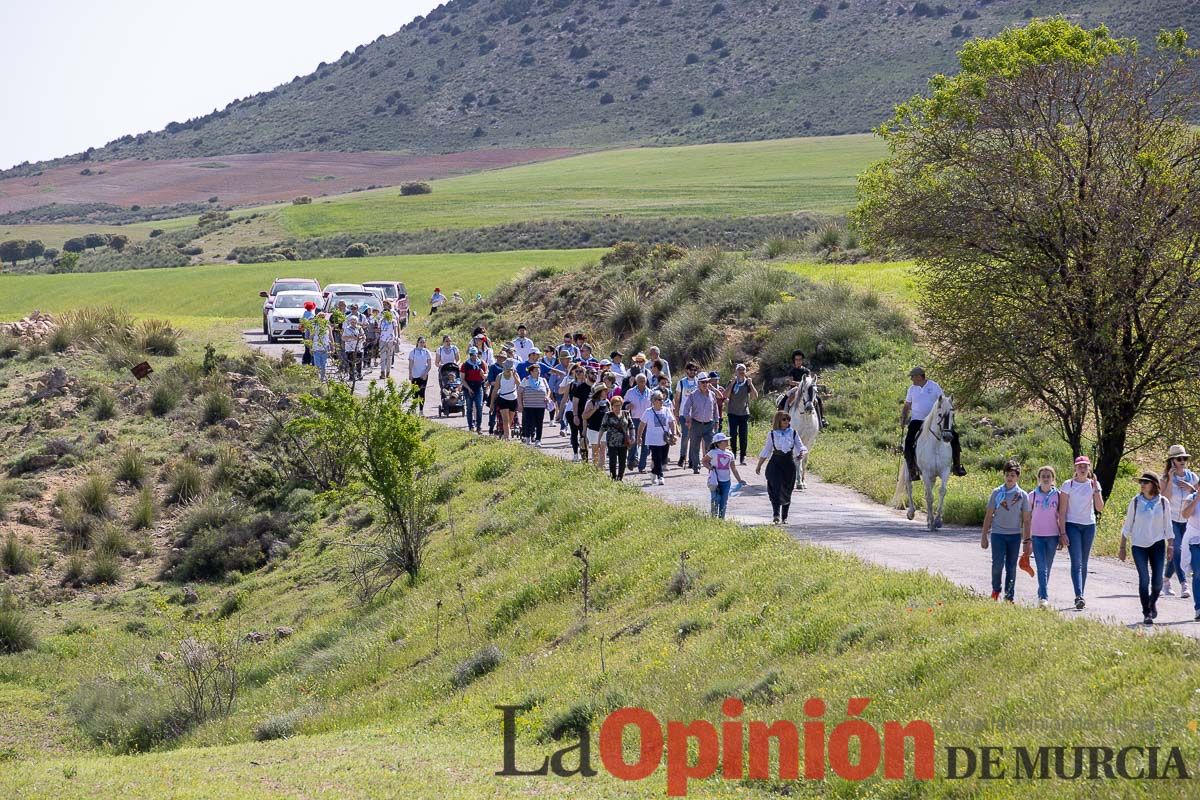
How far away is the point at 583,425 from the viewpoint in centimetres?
2289

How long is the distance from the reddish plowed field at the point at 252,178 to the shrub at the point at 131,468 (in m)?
86.4

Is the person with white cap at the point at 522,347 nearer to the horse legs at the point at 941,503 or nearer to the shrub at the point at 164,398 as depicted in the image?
the horse legs at the point at 941,503

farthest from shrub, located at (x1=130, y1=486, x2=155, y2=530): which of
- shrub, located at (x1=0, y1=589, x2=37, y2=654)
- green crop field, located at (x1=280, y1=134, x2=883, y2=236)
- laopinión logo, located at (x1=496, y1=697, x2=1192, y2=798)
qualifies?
green crop field, located at (x1=280, y1=134, x2=883, y2=236)

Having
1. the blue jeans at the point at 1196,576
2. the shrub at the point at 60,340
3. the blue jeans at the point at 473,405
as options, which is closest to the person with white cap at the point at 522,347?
the blue jeans at the point at 473,405

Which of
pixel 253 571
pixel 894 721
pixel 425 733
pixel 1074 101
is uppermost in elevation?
pixel 1074 101

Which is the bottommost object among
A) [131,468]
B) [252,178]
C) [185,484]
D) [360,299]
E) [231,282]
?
[185,484]

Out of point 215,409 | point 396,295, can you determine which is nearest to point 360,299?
point 215,409

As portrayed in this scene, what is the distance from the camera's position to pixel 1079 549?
1373cm

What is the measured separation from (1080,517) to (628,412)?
31.3 feet

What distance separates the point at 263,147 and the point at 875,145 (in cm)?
7249

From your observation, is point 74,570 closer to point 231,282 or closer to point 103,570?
point 103,570

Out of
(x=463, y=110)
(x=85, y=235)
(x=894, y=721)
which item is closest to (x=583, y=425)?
(x=894, y=721)

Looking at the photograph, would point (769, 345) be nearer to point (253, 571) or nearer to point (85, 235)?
point (253, 571)

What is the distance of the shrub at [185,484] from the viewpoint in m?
30.8
